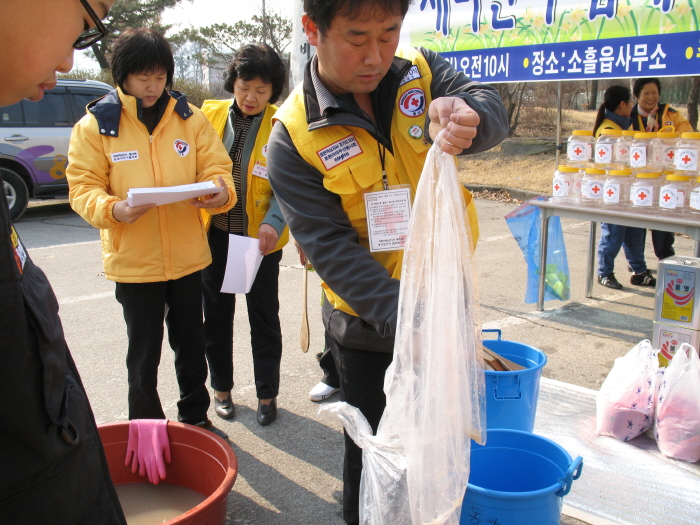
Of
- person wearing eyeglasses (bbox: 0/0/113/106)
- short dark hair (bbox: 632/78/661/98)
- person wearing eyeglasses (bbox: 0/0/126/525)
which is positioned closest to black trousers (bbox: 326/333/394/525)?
person wearing eyeglasses (bbox: 0/0/126/525)

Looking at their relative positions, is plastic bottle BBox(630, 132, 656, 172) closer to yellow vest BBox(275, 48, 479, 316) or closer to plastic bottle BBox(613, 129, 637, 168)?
plastic bottle BBox(613, 129, 637, 168)

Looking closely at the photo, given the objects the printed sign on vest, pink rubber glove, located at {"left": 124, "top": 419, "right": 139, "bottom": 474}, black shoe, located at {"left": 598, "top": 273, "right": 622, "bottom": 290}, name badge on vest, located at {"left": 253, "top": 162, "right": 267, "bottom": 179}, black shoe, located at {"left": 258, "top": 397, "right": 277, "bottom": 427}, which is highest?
the printed sign on vest

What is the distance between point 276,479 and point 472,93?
187 cm

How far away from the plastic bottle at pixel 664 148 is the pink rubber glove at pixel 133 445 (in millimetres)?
3726

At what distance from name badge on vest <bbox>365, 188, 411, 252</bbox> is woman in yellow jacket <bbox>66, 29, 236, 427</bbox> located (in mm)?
1143

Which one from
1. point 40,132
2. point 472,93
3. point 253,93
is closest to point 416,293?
point 472,93

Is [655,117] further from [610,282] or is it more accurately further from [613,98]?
[610,282]

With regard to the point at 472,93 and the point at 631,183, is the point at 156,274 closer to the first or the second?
the point at 472,93

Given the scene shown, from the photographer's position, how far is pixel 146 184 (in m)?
2.56

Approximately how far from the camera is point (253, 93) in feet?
Result: 9.68

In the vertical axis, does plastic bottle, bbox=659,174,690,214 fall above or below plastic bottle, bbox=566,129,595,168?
below

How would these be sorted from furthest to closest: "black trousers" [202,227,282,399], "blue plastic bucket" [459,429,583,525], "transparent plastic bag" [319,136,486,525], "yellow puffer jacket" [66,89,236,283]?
1. "black trousers" [202,227,282,399]
2. "yellow puffer jacket" [66,89,236,283]
3. "blue plastic bucket" [459,429,583,525]
4. "transparent plastic bag" [319,136,486,525]

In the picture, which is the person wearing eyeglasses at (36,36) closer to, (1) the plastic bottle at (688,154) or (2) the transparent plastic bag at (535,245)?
(1) the plastic bottle at (688,154)

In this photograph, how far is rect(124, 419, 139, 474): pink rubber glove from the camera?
7.56 ft
